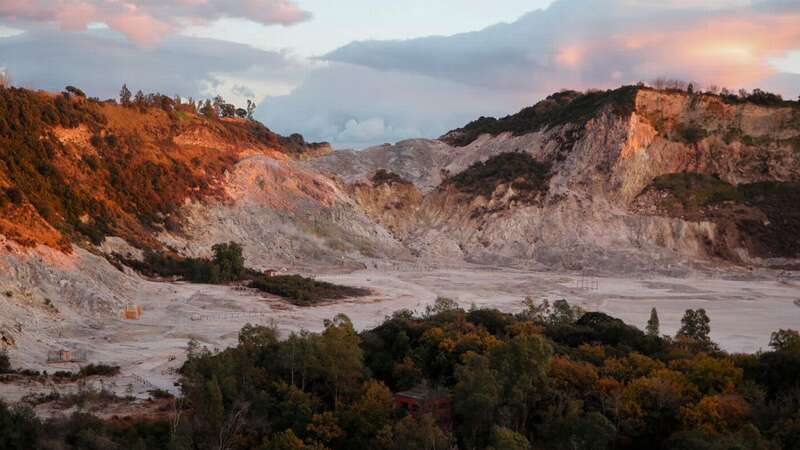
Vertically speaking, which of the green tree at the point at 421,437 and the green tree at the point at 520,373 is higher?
the green tree at the point at 520,373

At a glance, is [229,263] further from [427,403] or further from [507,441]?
[507,441]

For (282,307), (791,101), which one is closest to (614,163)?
(791,101)

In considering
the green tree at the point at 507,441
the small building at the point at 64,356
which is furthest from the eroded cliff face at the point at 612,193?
the green tree at the point at 507,441

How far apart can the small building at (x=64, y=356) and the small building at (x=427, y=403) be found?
1547 centimetres

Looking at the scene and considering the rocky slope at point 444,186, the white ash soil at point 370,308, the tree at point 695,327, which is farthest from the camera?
the rocky slope at point 444,186

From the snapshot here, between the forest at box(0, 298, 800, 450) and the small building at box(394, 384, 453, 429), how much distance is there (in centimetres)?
5

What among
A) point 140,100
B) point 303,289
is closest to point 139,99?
point 140,100

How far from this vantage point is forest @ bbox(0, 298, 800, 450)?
18.7m

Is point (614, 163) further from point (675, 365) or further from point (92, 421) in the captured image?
point (92, 421)

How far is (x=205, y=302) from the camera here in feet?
154

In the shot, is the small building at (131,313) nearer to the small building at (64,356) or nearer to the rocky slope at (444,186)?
the rocky slope at (444,186)

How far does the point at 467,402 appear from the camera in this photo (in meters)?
19.8

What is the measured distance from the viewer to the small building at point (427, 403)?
20.5 meters

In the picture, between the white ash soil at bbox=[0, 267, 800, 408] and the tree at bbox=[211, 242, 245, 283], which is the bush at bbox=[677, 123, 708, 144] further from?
the tree at bbox=[211, 242, 245, 283]
